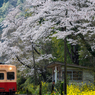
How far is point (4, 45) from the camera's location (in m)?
25.9

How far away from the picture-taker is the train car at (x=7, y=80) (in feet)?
44.2

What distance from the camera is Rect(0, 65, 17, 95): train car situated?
13.5 metres

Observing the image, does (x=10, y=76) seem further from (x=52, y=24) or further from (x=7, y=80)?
(x=52, y=24)

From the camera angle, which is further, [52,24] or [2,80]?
[52,24]

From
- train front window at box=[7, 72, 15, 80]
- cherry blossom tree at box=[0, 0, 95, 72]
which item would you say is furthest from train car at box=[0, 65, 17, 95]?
cherry blossom tree at box=[0, 0, 95, 72]

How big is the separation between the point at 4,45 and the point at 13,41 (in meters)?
1.21

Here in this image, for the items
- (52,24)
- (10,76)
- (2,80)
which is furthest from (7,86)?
(52,24)

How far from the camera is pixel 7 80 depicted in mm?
13688

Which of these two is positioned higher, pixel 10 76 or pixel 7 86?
pixel 10 76

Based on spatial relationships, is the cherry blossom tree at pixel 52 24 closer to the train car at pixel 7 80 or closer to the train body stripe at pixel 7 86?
the train car at pixel 7 80

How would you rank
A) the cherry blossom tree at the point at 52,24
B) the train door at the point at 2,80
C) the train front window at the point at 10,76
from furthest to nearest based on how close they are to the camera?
1. the train front window at the point at 10,76
2. the train door at the point at 2,80
3. the cherry blossom tree at the point at 52,24

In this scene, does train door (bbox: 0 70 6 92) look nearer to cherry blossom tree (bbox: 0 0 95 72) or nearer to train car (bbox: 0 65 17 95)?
train car (bbox: 0 65 17 95)

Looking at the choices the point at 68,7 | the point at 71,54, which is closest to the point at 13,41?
the point at 71,54

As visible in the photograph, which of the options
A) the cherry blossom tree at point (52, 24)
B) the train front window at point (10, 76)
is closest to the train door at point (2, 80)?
the train front window at point (10, 76)
